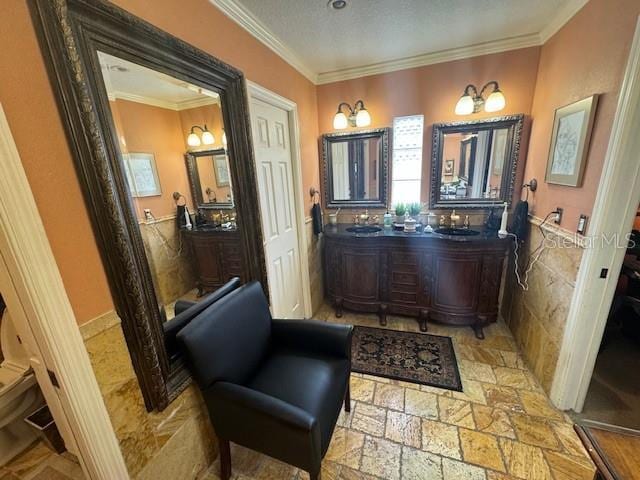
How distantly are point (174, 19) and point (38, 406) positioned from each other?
2.37m

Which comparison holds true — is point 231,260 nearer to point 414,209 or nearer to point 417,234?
point 417,234

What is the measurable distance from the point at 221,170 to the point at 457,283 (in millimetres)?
2175

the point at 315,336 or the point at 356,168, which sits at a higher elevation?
the point at 356,168

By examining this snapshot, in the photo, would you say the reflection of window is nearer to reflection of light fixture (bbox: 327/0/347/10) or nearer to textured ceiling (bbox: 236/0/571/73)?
textured ceiling (bbox: 236/0/571/73)

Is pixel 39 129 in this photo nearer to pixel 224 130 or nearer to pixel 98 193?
pixel 98 193

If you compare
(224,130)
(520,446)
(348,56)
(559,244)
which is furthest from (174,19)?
(520,446)

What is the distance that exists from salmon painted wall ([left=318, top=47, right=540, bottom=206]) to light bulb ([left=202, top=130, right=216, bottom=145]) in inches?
62.9

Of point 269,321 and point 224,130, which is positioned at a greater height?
point 224,130

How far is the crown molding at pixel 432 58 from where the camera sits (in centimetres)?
217

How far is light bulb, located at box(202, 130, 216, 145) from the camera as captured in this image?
157 cm

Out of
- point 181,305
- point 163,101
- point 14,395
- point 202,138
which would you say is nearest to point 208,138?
point 202,138

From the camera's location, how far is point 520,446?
58.9 inches

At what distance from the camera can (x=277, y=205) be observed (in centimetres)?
221

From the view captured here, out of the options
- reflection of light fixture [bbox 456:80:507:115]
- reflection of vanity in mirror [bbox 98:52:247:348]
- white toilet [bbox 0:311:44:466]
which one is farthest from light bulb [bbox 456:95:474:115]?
white toilet [bbox 0:311:44:466]
